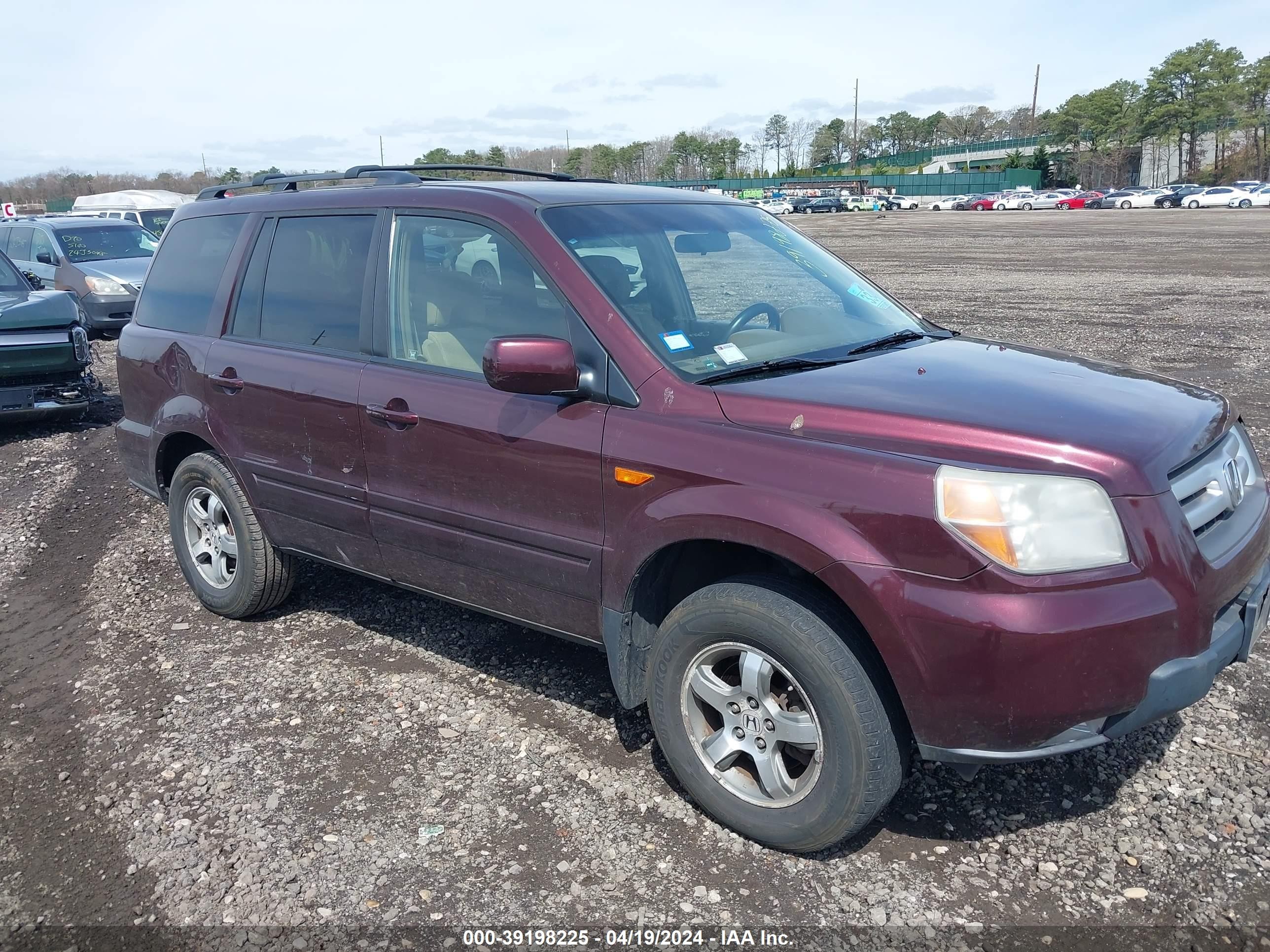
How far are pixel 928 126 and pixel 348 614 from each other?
15920 centimetres

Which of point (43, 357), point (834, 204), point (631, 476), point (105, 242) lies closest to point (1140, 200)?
point (834, 204)

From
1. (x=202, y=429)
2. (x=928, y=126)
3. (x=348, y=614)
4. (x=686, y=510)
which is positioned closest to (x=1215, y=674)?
(x=686, y=510)

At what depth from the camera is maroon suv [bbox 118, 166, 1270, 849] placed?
8.63 ft

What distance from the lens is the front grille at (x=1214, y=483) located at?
9.20 feet

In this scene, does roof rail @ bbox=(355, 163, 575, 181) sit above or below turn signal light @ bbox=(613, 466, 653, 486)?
above

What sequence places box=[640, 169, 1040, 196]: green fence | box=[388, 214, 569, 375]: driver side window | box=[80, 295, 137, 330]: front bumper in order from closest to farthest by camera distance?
box=[388, 214, 569, 375]: driver side window → box=[80, 295, 137, 330]: front bumper → box=[640, 169, 1040, 196]: green fence

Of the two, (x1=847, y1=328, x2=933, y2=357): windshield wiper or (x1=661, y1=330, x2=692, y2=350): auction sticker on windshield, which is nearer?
(x1=661, y1=330, x2=692, y2=350): auction sticker on windshield

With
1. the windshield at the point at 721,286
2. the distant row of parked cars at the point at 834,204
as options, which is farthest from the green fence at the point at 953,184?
the windshield at the point at 721,286

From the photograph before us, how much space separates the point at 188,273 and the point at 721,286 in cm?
274

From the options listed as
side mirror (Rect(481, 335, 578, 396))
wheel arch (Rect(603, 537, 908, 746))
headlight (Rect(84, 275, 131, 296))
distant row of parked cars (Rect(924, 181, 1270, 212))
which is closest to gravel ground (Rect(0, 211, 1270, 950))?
wheel arch (Rect(603, 537, 908, 746))

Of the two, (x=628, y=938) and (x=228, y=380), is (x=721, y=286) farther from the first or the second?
(x=628, y=938)

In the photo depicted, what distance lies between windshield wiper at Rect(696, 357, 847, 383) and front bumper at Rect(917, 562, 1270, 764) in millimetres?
1249

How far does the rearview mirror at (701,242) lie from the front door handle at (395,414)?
1.20m

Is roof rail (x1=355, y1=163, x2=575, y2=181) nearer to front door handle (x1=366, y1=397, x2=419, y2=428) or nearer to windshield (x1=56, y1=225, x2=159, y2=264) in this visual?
front door handle (x1=366, y1=397, x2=419, y2=428)
